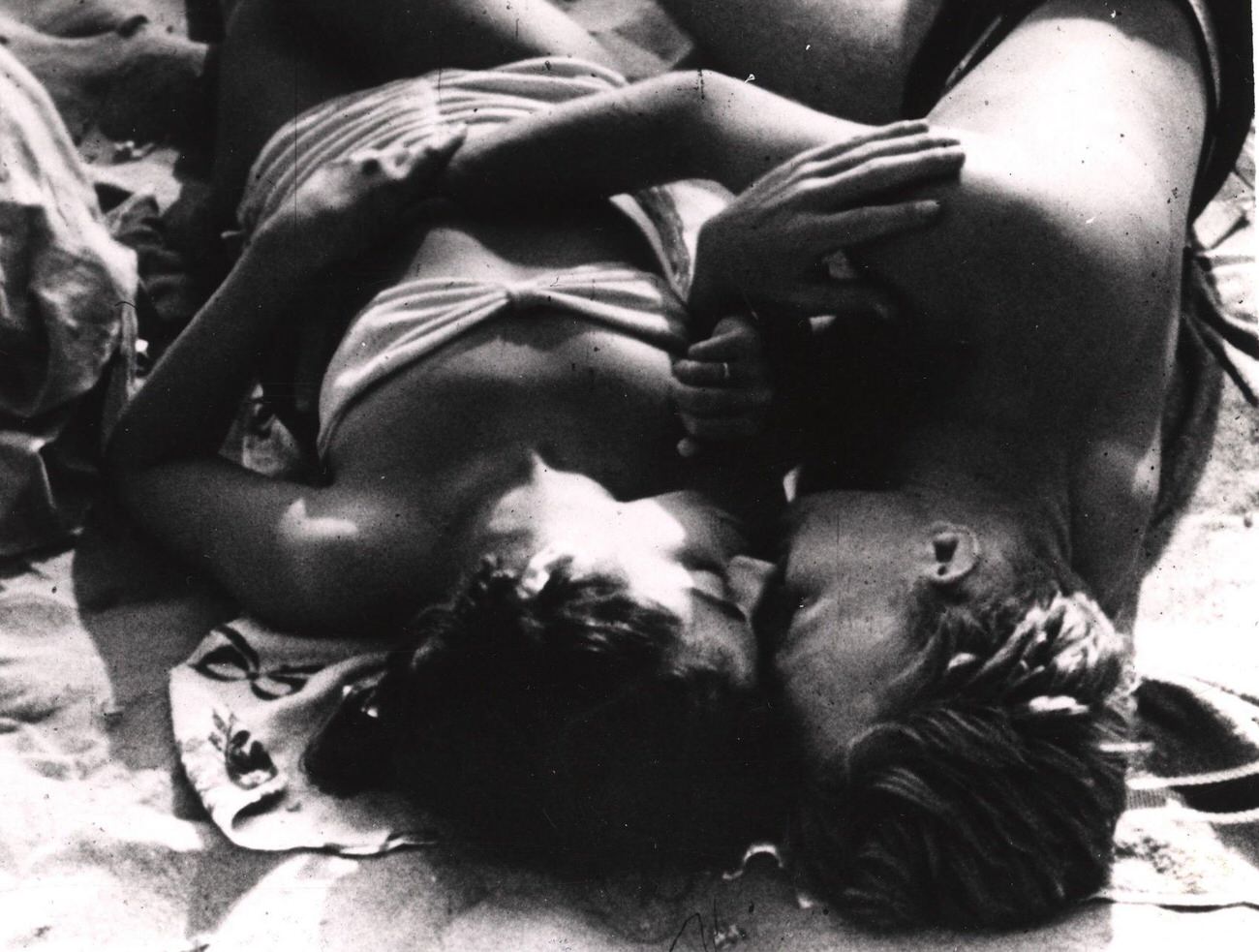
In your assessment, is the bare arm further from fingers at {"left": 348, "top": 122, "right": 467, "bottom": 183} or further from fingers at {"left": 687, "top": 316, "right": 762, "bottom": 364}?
fingers at {"left": 687, "top": 316, "right": 762, "bottom": 364}

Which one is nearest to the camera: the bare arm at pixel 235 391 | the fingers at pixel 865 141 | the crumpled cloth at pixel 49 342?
the fingers at pixel 865 141

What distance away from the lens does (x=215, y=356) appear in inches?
79.5

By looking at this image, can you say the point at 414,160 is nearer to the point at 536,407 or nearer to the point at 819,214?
the point at 536,407

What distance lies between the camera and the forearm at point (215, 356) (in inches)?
79.5

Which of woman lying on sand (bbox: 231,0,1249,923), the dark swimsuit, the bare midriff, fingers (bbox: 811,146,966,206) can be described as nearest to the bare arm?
the bare midriff

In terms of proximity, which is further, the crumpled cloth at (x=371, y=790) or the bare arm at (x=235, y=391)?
the bare arm at (x=235, y=391)

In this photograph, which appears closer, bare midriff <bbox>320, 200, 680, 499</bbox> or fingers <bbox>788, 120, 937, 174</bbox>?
fingers <bbox>788, 120, 937, 174</bbox>

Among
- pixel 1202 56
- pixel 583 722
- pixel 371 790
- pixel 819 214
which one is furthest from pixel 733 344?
pixel 1202 56

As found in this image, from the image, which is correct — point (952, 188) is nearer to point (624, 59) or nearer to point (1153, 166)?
point (1153, 166)

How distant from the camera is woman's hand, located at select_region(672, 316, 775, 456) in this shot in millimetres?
1793

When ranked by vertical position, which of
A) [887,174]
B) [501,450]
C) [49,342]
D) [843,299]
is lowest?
[49,342]

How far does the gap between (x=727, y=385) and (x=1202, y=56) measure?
32.1 inches

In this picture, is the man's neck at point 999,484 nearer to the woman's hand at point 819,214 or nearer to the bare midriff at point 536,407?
the woman's hand at point 819,214

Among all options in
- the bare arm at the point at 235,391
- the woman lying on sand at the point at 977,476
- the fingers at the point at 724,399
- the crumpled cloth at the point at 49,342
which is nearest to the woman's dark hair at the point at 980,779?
the woman lying on sand at the point at 977,476
